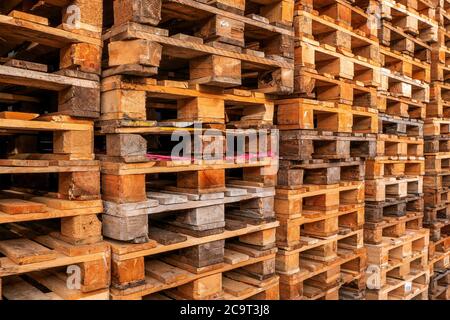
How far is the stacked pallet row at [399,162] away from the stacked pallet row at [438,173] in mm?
434

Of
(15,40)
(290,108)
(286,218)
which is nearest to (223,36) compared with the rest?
(290,108)

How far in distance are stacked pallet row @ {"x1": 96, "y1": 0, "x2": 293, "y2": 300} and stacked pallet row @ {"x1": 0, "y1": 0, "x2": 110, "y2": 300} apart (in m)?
0.14

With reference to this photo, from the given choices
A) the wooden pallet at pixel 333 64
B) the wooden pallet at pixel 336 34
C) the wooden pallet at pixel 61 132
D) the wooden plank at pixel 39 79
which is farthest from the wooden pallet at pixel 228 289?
the wooden pallet at pixel 336 34

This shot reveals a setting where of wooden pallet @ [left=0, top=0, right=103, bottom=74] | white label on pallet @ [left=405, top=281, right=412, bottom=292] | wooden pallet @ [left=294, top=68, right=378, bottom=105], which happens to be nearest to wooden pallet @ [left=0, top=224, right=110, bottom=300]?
wooden pallet @ [left=0, top=0, right=103, bottom=74]

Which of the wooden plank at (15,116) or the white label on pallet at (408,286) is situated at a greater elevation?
the wooden plank at (15,116)

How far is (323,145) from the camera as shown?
15.1ft

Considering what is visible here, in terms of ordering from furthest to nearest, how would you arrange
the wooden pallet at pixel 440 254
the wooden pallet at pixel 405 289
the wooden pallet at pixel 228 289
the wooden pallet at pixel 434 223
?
the wooden pallet at pixel 434 223
the wooden pallet at pixel 440 254
the wooden pallet at pixel 405 289
the wooden pallet at pixel 228 289

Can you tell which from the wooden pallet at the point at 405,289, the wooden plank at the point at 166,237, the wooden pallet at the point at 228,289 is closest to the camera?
the wooden plank at the point at 166,237

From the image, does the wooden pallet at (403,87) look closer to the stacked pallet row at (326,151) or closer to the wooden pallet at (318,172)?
the stacked pallet row at (326,151)

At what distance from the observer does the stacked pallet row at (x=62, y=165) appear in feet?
8.29

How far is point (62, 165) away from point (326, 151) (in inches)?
113

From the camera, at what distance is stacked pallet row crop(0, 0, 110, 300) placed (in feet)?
8.29

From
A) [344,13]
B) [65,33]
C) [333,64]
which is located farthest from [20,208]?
[344,13]

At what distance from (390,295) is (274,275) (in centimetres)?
256
